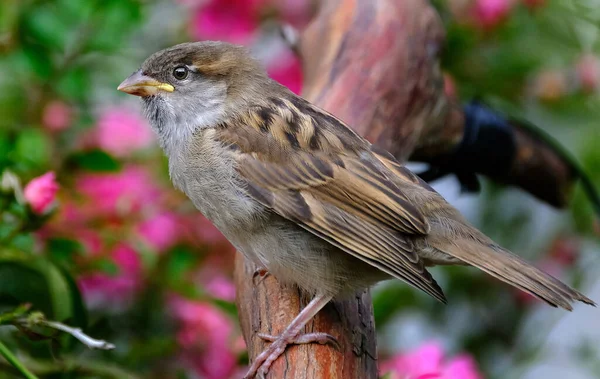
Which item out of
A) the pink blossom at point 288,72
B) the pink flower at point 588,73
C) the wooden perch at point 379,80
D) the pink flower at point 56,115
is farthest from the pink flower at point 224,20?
the pink flower at point 588,73

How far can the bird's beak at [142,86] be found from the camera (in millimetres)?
2350

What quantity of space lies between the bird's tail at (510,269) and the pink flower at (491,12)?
1240 mm

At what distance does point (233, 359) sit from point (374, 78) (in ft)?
3.01

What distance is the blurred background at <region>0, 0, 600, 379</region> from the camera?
2.22m

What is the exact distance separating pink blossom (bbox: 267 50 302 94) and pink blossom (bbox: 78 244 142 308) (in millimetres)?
884

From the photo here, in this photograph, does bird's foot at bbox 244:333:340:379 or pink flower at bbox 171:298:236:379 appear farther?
pink flower at bbox 171:298:236:379

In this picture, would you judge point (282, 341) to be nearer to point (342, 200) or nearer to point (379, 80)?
point (342, 200)

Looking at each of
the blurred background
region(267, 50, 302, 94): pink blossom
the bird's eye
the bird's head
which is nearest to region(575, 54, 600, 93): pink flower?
the blurred background

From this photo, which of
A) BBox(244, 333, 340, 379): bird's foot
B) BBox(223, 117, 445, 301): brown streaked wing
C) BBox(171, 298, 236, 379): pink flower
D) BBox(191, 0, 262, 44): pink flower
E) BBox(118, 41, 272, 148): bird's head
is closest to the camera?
BBox(244, 333, 340, 379): bird's foot

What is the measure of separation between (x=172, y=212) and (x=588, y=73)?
1.69 metres

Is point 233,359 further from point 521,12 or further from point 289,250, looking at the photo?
point 521,12

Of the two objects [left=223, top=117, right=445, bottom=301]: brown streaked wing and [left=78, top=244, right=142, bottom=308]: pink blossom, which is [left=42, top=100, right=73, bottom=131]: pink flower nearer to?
[left=78, top=244, right=142, bottom=308]: pink blossom

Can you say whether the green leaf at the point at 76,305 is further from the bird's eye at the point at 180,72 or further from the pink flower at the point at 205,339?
the bird's eye at the point at 180,72

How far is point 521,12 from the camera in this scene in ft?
11.2
